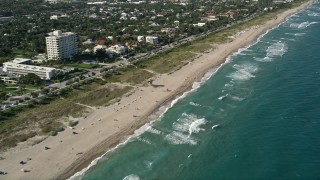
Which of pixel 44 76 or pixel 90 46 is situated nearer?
pixel 44 76

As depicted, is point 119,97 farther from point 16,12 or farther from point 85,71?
point 16,12

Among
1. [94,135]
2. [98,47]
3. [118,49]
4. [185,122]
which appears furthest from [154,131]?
[98,47]

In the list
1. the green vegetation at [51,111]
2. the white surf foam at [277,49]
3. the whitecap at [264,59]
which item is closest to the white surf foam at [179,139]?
the green vegetation at [51,111]

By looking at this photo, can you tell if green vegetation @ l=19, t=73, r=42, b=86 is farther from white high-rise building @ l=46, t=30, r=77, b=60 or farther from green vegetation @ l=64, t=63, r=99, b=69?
white high-rise building @ l=46, t=30, r=77, b=60

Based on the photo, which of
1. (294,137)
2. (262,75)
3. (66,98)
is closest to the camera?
(294,137)

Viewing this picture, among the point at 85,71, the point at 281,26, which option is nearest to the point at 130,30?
the point at 85,71

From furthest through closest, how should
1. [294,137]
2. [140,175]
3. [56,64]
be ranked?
[56,64] → [294,137] → [140,175]

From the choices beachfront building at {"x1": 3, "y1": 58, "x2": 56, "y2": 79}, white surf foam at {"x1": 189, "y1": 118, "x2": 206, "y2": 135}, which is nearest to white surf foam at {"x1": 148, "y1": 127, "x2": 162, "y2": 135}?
white surf foam at {"x1": 189, "y1": 118, "x2": 206, "y2": 135}

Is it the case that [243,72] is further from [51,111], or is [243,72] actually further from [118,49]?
[51,111]
